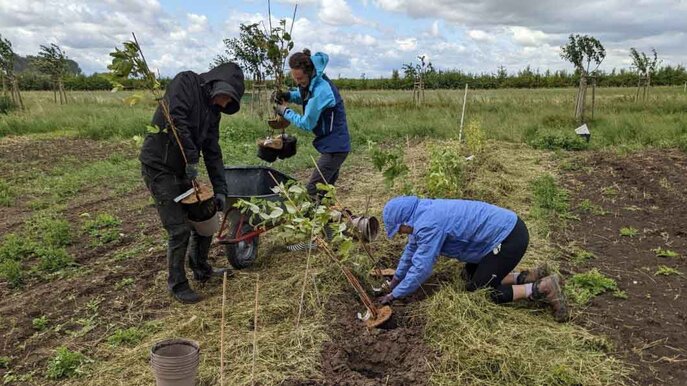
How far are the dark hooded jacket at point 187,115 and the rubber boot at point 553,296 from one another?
93.4 inches

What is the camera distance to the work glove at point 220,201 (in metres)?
4.05

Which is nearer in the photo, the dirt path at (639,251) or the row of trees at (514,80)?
the dirt path at (639,251)

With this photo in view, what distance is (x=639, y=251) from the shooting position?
509cm

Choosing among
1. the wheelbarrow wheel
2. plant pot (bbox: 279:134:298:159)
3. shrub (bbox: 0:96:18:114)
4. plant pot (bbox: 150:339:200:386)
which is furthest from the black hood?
shrub (bbox: 0:96:18:114)

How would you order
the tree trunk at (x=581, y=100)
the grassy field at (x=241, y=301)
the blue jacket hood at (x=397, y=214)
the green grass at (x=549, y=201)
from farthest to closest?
the tree trunk at (x=581, y=100)
the green grass at (x=549, y=201)
the blue jacket hood at (x=397, y=214)
the grassy field at (x=241, y=301)

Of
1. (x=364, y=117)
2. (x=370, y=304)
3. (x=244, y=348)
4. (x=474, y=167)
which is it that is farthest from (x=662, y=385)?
(x=364, y=117)

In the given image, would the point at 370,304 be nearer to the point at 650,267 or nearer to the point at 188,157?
the point at 188,157

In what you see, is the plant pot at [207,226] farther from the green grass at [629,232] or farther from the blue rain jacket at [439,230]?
the green grass at [629,232]

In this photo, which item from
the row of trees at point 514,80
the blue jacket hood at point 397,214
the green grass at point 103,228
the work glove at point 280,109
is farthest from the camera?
the row of trees at point 514,80

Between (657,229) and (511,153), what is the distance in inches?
204

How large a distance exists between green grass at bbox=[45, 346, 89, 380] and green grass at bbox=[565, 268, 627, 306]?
3256 mm

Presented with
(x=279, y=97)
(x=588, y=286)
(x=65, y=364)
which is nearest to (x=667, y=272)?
(x=588, y=286)

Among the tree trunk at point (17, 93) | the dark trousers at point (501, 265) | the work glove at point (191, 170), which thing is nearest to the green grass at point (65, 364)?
the work glove at point (191, 170)

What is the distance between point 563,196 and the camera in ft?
23.2
